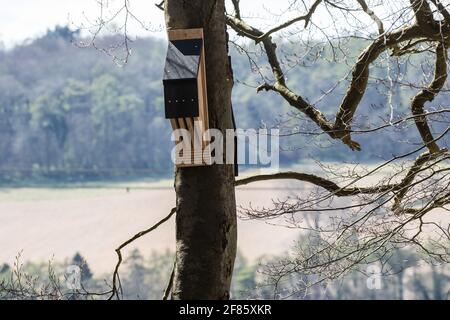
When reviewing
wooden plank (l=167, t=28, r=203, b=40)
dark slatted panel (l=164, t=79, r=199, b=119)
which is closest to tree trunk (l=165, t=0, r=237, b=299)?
wooden plank (l=167, t=28, r=203, b=40)

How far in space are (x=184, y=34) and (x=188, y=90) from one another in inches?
13.4

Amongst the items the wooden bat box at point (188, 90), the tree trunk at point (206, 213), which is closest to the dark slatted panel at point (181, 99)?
the wooden bat box at point (188, 90)

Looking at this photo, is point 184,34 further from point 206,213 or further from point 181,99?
point 206,213

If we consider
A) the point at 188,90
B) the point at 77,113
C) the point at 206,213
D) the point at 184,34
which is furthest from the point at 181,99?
the point at 77,113

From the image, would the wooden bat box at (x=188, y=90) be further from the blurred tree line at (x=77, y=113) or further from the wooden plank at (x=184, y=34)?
the blurred tree line at (x=77, y=113)

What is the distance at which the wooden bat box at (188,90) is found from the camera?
3.27 meters

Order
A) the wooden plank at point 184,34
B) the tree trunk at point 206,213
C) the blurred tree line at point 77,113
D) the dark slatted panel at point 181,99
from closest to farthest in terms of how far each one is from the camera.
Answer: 1. the dark slatted panel at point 181,99
2. the tree trunk at point 206,213
3. the wooden plank at point 184,34
4. the blurred tree line at point 77,113

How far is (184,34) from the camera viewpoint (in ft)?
11.5

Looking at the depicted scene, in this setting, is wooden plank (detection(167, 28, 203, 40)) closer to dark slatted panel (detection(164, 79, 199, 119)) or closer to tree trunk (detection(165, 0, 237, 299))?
tree trunk (detection(165, 0, 237, 299))

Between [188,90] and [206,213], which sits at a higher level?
[188,90]

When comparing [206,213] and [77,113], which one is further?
[77,113]

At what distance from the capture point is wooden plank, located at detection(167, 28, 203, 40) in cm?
349

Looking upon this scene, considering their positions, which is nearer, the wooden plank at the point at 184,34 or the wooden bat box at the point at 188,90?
the wooden bat box at the point at 188,90

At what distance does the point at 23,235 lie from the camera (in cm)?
3928
